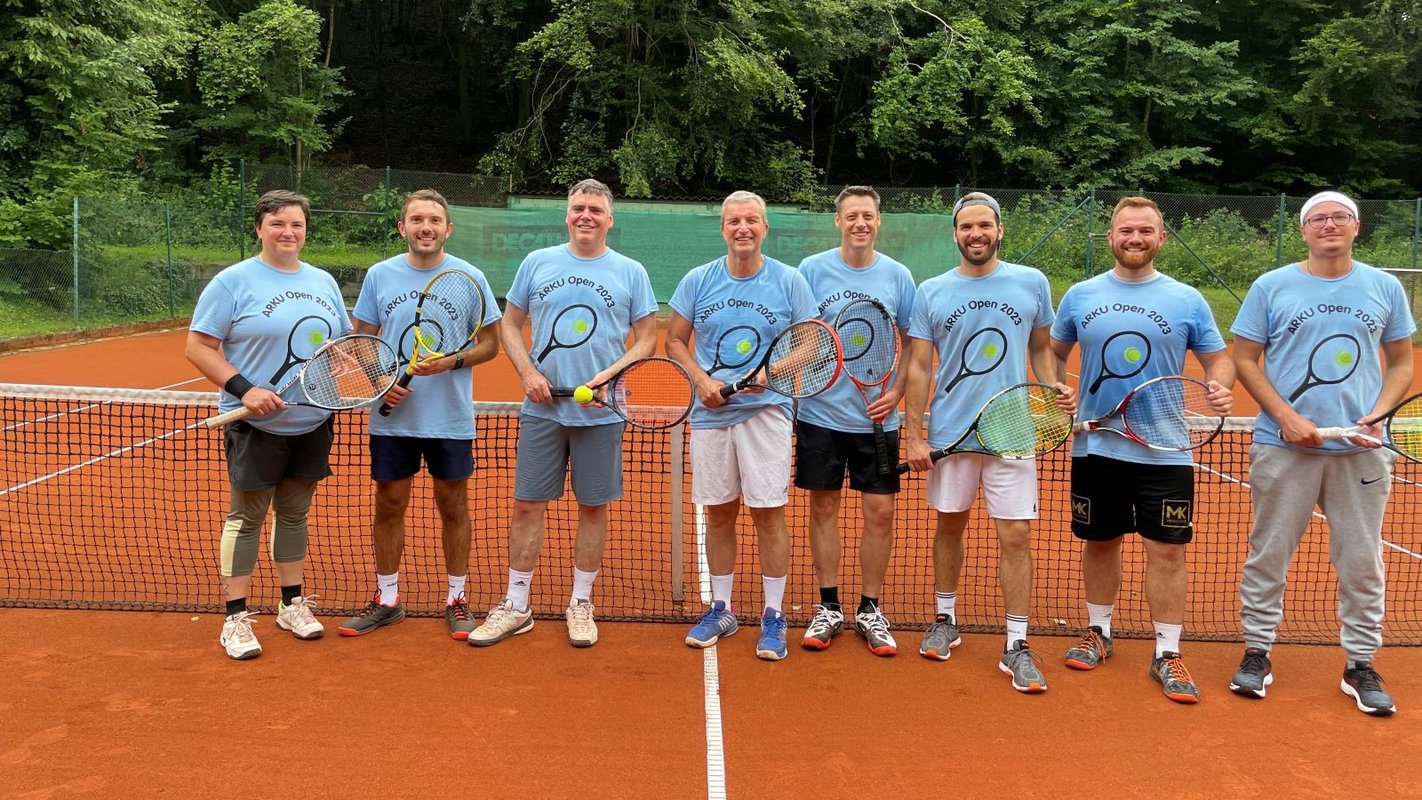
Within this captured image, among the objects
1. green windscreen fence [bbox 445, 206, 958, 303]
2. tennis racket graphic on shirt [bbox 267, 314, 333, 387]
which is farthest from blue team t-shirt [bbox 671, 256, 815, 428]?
green windscreen fence [bbox 445, 206, 958, 303]

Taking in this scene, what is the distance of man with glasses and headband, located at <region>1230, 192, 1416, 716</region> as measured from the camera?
12.1ft

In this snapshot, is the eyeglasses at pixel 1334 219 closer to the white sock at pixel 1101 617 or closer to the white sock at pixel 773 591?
the white sock at pixel 1101 617

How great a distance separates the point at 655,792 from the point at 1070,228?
59.9ft

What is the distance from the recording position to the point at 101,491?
21.5 feet

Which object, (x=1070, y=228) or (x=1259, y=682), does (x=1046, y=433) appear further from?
(x=1070, y=228)

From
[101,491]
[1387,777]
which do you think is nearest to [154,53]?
[101,491]

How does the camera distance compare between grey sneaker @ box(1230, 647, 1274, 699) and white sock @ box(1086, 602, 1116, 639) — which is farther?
white sock @ box(1086, 602, 1116, 639)

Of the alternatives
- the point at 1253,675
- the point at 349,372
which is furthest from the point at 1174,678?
the point at 349,372

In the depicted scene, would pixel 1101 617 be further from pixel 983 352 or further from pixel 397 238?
pixel 397 238

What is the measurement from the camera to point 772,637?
13.6 feet

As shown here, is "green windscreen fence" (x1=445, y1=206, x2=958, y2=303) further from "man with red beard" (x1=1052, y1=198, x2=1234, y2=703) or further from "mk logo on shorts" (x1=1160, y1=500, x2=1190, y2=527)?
"mk logo on shorts" (x1=1160, y1=500, x2=1190, y2=527)

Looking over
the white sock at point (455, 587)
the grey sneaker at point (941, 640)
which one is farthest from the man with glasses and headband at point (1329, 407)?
the white sock at point (455, 587)

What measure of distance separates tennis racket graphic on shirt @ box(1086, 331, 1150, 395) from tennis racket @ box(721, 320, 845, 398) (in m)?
1.07

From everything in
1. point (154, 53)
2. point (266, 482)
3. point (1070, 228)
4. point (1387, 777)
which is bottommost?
point (1387, 777)
